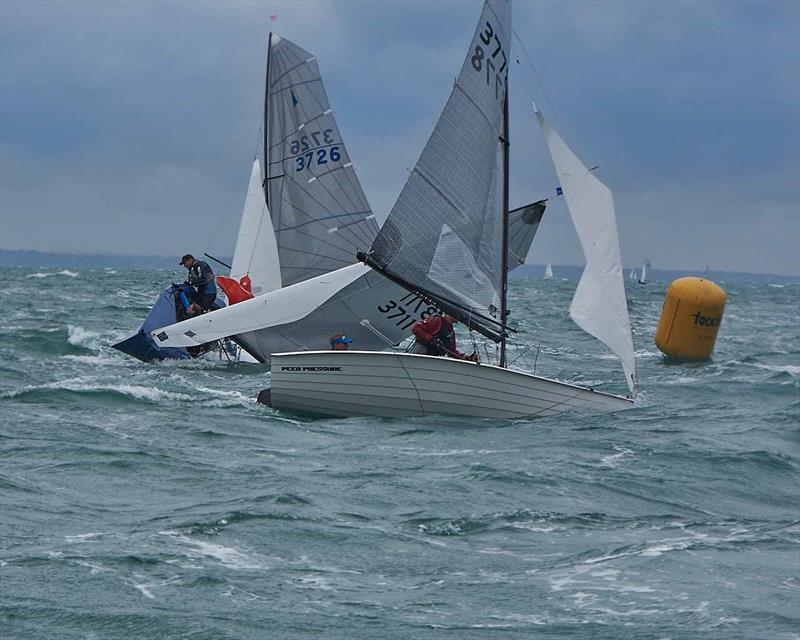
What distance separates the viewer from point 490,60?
20.3 meters

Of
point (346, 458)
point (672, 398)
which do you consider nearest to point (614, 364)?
point (672, 398)

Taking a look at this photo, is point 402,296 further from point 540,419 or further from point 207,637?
point 207,637

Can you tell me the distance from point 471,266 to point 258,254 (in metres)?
8.47

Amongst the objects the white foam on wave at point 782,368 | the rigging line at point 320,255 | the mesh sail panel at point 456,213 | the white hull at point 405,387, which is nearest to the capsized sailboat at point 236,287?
the rigging line at point 320,255

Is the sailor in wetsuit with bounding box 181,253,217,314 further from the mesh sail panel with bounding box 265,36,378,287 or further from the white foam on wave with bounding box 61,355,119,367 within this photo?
the mesh sail panel with bounding box 265,36,378,287

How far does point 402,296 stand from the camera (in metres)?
22.3

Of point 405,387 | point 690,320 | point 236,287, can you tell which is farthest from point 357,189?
point 405,387

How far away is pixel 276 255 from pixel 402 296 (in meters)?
5.55

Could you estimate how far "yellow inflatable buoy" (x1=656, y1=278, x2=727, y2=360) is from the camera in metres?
30.8

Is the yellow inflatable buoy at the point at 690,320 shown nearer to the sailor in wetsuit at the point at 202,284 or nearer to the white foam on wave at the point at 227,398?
the sailor in wetsuit at the point at 202,284

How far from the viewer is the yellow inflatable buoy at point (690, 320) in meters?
30.8

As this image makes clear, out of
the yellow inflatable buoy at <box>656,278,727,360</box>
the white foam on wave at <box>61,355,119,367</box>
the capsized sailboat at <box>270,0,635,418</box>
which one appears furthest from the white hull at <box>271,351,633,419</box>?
the yellow inflatable buoy at <box>656,278,727,360</box>

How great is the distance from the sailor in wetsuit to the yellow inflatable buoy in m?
11.2

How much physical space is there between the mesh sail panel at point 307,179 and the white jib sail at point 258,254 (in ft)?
2.30
